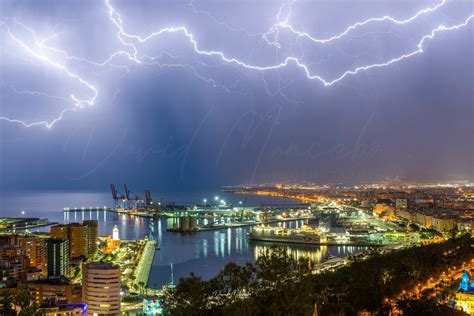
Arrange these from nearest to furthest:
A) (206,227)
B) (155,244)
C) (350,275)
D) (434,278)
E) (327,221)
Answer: (350,275), (434,278), (155,244), (206,227), (327,221)

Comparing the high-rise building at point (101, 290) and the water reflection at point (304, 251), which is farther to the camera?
the water reflection at point (304, 251)

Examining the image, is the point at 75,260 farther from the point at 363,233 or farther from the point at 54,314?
the point at 363,233

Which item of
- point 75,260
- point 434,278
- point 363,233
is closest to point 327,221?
point 363,233

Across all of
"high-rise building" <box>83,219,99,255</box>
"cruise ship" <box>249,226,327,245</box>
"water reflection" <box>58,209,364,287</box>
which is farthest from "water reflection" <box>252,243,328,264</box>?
"high-rise building" <box>83,219,99,255</box>

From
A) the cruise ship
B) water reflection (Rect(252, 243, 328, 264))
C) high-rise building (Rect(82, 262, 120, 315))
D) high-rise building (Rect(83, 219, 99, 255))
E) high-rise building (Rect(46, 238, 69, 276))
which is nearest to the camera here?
high-rise building (Rect(82, 262, 120, 315))

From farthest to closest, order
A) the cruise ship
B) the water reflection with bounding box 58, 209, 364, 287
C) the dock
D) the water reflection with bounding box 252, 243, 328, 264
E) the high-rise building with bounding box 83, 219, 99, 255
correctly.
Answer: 1. the dock
2. the cruise ship
3. the high-rise building with bounding box 83, 219, 99, 255
4. the water reflection with bounding box 252, 243, 328, 264
5. the water reflection with bounding box 58, 209, 364, 287

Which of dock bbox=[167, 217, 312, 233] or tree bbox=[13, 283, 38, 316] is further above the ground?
tree bbox=[13, 283, 38, 316]

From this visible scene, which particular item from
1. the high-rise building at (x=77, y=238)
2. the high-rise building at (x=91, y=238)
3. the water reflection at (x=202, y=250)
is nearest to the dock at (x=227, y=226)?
the water reflection at (x=202, y=250)

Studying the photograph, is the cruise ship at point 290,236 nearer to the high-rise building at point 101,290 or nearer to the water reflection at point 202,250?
the water reflection at point 202,250

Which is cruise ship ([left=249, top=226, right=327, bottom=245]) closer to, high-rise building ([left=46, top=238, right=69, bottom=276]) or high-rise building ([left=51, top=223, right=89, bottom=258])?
high-rise building ([left=51, top=223, right=89, bottom=258])
